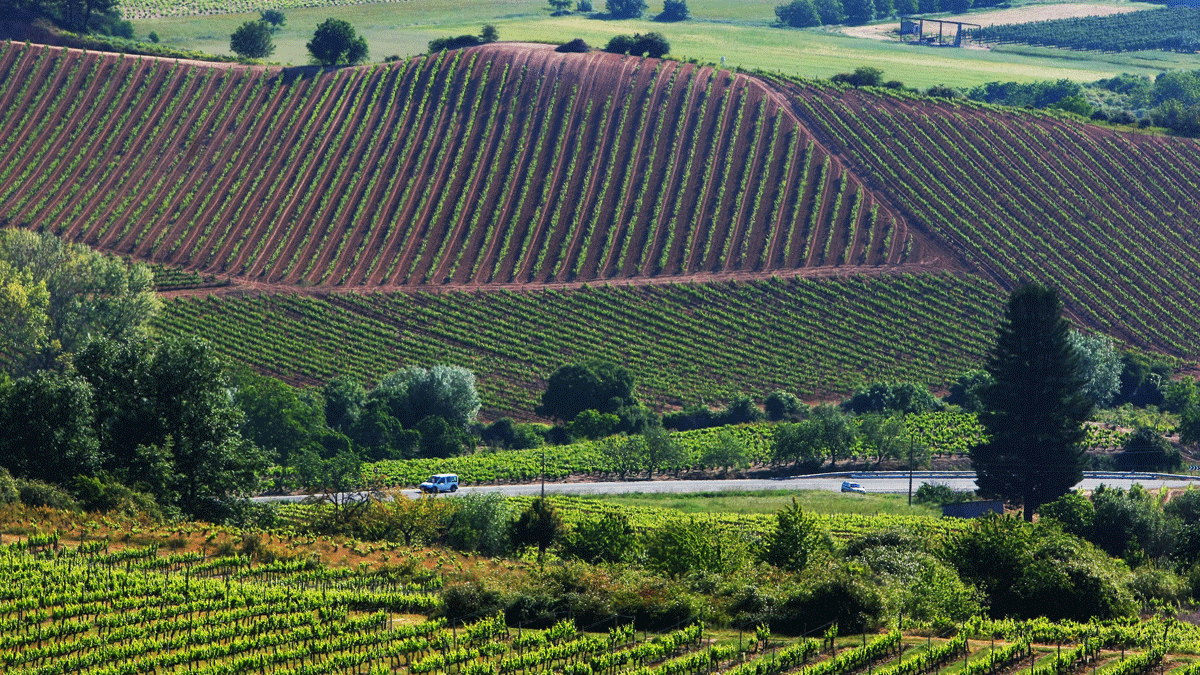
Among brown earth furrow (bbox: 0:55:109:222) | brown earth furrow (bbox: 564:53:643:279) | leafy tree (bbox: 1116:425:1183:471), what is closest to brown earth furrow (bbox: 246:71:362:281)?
brown earth furrow (bbox: 0:55:109:222)

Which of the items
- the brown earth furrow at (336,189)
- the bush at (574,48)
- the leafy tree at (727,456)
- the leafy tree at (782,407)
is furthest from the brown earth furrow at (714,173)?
the leafy tree at (727,456)

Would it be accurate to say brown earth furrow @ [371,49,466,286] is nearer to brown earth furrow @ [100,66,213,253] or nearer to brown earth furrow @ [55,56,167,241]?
brown earth furrow @ [100,66,213,253]

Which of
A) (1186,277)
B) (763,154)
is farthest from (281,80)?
(1186,277)

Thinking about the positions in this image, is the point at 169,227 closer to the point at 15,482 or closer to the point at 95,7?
the point at 95,7

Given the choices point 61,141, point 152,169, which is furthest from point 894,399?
point 61,141

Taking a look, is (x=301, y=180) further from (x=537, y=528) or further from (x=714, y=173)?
(x=537, y=528)

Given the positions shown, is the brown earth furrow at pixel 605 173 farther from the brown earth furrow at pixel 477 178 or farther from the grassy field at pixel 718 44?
the grassy field at pixel 718 44
